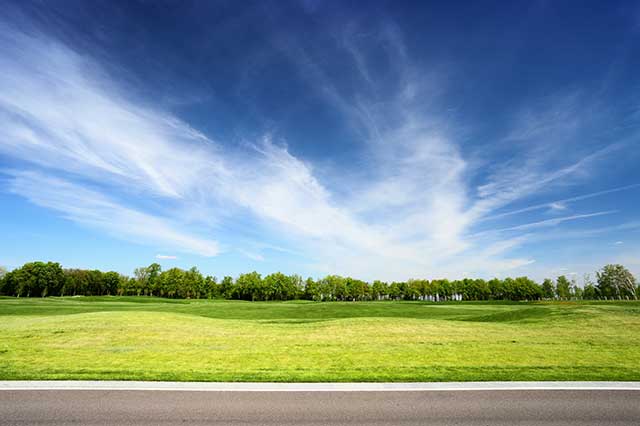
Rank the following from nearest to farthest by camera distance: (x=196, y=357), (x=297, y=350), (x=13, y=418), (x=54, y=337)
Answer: (x=13, y=418) < (x=196, y=357) < (x=297, y=350) < (x=54, y=337)

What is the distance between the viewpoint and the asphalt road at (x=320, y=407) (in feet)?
21.2

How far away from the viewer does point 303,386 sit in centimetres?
855

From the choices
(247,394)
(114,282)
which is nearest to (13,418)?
(247,394)

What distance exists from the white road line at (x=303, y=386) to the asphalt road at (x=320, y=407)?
0.87ft

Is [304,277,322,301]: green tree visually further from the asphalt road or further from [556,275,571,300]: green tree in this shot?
the asphalt road

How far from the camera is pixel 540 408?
715cm

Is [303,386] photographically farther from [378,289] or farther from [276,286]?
[378,289]

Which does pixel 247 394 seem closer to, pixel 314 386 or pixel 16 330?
pixel 314 386

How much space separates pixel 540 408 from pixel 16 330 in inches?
972

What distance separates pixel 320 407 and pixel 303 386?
4.99ft

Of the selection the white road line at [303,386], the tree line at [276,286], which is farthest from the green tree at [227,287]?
the white road line at [303,386]

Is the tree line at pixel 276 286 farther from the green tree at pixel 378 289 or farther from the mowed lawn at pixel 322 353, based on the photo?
the mowed lawn at pixel 322 353

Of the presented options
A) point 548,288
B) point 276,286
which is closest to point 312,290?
point 276,286

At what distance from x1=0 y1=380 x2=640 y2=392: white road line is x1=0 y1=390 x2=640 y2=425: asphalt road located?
27cm
